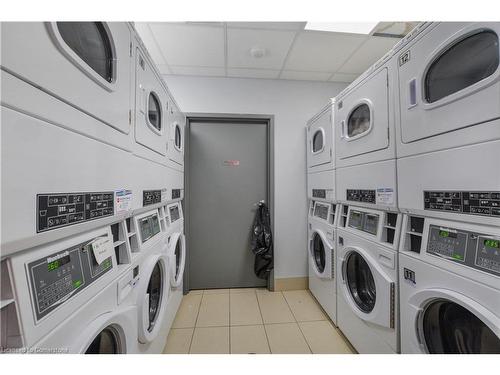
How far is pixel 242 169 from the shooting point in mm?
2506

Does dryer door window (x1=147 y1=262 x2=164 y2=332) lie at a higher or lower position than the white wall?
lower

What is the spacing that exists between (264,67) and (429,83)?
1659mm

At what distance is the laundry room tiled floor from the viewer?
157 centimetres

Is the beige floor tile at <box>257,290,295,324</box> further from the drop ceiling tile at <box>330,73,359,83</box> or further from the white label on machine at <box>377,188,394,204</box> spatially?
the drop ceiling tile at <box>330,73,359,83</box>

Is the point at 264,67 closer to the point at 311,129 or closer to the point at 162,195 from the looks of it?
the point at 311,129

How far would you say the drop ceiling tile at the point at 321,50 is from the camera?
5.78 ft

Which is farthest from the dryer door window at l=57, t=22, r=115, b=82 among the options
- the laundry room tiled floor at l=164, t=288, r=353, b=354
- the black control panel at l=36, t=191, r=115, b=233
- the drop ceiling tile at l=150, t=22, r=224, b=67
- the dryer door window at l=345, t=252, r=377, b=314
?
the laundry room tiled floor at l=164, t=288, r=353, b=354

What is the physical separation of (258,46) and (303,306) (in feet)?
8.79

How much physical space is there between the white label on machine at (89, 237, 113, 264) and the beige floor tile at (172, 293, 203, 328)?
1.44m

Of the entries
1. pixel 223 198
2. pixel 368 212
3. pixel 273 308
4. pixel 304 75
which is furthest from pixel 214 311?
pixel 304 75

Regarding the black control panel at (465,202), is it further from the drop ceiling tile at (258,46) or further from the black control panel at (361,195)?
the drop ceiling tile at (258,46)

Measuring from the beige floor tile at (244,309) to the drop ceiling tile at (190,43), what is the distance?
103 inches

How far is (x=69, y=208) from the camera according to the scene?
1.96ft

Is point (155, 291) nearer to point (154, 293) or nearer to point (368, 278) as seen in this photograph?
point (154, 293)
